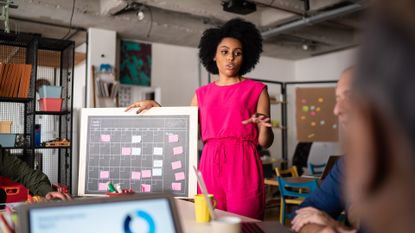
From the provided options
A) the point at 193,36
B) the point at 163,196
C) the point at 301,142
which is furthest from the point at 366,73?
the point at 301,142

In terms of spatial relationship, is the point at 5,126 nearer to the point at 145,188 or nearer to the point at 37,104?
the point at 37,104

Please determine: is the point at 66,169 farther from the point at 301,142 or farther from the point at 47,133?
the point at 301,142

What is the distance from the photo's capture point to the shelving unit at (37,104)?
381 centimetres

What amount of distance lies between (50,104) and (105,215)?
344cm

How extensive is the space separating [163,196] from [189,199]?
91 centimetres

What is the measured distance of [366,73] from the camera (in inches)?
12.5

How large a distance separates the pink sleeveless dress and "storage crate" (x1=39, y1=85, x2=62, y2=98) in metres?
2.65

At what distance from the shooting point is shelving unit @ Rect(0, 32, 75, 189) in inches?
150

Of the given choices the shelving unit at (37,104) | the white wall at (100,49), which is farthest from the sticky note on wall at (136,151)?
the white wall at (100,49)

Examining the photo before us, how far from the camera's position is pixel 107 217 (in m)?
0.88

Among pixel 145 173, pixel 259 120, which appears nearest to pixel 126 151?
pixel 145 173

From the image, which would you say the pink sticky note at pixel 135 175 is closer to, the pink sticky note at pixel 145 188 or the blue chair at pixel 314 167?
the pink sticky note at pixel 145 188

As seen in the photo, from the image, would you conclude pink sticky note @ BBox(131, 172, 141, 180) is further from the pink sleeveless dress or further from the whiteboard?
the pink sleeveless dress

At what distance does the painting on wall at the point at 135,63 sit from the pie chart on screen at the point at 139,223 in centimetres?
515
